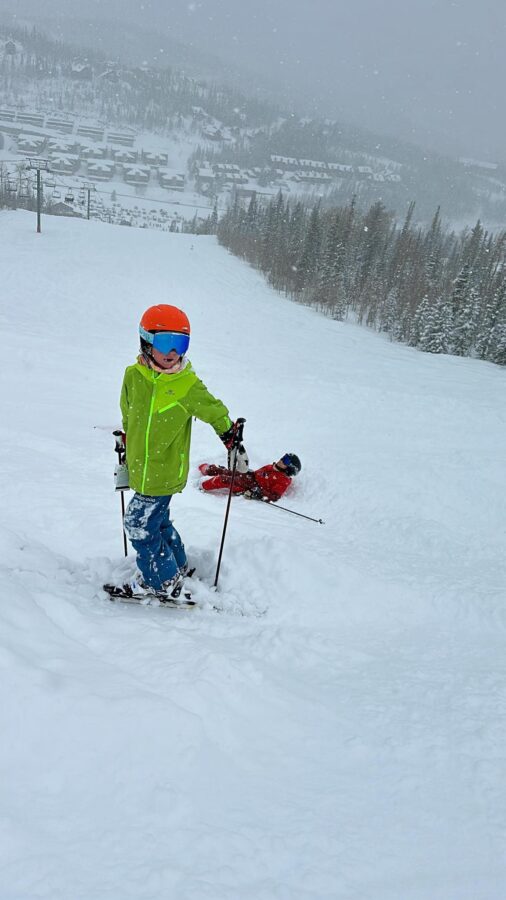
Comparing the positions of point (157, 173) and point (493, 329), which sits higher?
point (157, 173)

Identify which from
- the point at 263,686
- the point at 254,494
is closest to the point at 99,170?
the point at 254,494

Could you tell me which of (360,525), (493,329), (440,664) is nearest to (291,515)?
(360,525)

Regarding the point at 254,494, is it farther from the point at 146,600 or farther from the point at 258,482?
the point at 146,600

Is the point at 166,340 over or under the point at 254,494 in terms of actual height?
over

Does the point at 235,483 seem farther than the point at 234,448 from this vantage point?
Yes

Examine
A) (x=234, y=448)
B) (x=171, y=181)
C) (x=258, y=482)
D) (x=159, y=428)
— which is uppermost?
(x=171, y=181)

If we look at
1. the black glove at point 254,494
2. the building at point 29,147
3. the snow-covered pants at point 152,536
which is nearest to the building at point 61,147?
the building at point 29,147

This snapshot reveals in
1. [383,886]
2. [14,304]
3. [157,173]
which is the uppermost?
[157,173]

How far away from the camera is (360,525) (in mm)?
6887

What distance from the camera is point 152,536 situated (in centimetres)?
393

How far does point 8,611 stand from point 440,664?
10.2 ft

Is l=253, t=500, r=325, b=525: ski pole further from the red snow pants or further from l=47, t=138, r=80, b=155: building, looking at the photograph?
l=47, t=138, r=80, b=155: building

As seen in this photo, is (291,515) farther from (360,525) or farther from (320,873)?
(320,873)

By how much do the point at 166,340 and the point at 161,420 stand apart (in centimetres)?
59
